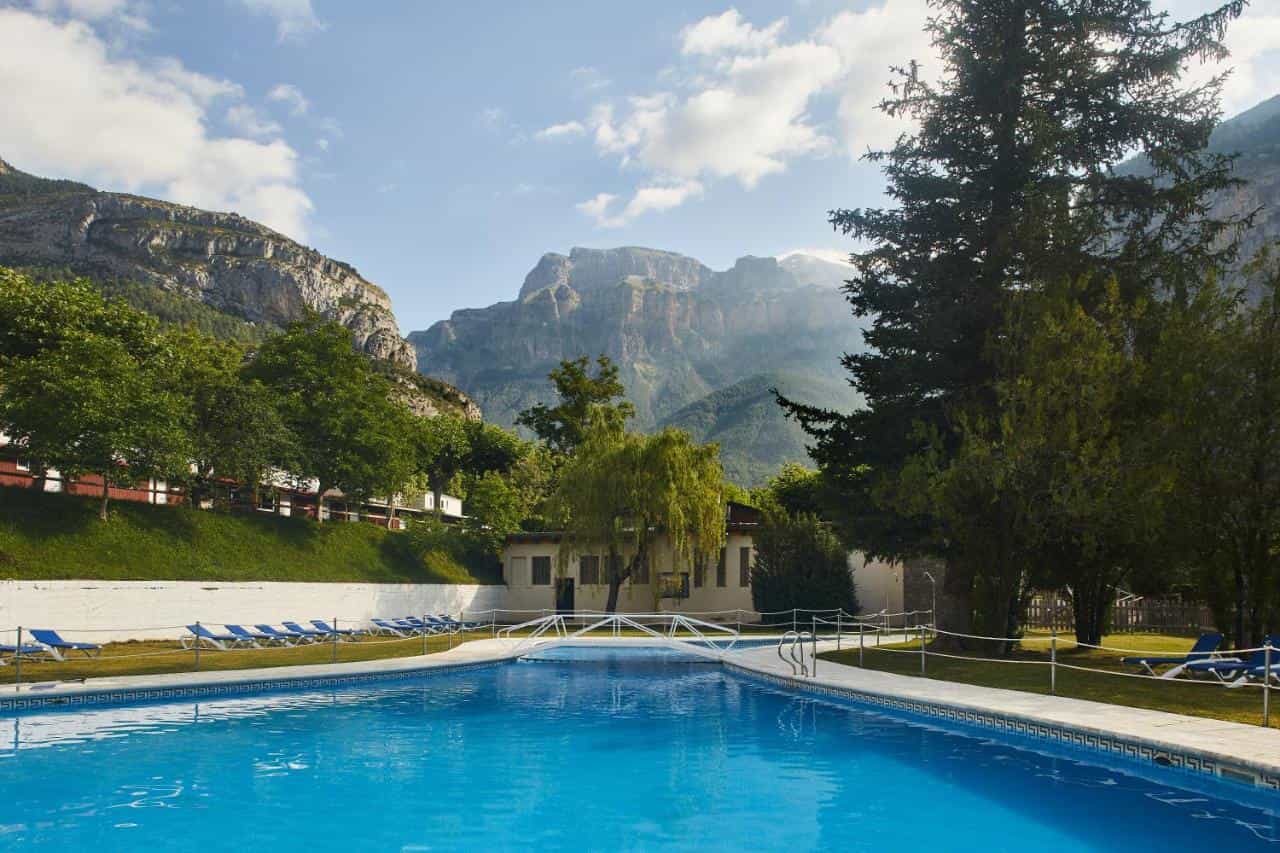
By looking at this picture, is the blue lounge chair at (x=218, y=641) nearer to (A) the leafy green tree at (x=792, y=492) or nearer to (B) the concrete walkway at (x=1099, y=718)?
(B) the concrete walkway at (x=1099, y=718)

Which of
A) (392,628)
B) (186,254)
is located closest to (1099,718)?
Answer: (392,628)

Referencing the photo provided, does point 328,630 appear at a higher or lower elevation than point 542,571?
lower

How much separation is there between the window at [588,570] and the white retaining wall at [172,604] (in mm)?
6504

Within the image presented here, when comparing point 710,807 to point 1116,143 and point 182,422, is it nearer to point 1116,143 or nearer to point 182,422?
point 1116,143

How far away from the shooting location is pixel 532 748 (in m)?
11.7

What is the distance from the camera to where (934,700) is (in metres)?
13.1

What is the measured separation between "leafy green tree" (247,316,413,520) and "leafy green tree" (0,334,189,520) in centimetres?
693

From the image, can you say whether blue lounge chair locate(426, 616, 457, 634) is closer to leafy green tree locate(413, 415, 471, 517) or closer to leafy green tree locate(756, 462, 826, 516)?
leafy green tree locate(756, 462, 826, 516)

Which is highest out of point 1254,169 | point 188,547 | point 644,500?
point 1254,169

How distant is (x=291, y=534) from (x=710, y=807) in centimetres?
2858

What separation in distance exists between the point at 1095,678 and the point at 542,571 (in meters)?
28.0

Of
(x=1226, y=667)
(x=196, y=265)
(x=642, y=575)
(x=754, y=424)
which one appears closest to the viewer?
(x=1226, y=667)

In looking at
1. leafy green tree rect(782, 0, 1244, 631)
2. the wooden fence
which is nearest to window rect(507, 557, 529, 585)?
leafy green tree rect(782, 0, 1244, 631)

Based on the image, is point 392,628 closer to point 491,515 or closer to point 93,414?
point 491,515
